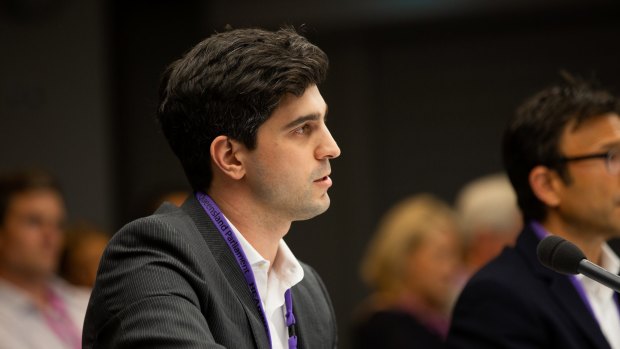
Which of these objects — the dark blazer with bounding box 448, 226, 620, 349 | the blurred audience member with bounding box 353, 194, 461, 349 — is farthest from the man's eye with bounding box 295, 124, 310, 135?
the blurred audience member with bounding box 353, 194, 461, 349

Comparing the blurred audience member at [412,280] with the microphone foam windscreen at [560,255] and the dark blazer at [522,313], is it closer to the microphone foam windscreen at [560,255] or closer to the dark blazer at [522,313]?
the dark blazer at [522,313]

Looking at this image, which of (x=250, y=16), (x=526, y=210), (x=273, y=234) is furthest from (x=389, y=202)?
(x=273, y=234)

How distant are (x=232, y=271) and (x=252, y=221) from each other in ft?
0.43

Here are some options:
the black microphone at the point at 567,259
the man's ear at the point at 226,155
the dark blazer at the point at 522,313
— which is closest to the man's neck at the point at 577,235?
the dark blazer at the point at 522,313

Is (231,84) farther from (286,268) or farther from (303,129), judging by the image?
(286,268)

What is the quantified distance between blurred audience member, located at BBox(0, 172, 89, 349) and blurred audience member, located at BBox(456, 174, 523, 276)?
1945 mm

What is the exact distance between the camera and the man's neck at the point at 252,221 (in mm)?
2070

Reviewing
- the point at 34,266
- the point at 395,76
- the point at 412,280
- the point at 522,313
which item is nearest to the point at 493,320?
the point at 522,313

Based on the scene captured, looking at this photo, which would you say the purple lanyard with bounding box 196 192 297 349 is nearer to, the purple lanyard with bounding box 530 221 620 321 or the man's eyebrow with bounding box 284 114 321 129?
the man's eyebrow with bounding box 284 114 321 129

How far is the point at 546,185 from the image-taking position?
2.77 m

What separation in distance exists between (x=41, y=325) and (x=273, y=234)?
195cm

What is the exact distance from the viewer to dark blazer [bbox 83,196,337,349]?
5.78ft

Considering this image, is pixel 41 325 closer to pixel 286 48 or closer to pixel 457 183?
pixel 286 48

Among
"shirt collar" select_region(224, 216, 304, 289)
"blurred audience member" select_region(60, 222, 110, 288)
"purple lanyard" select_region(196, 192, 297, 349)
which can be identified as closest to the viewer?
"purple lanyard" select_region(196, 192, 297, 349)
